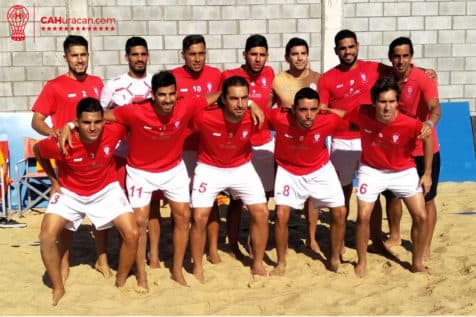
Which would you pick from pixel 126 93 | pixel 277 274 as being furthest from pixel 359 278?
pixel 126 93

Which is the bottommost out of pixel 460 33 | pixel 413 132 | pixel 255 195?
pixel 255 195

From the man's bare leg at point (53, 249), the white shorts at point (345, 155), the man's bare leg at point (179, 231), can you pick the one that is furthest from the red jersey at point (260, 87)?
the man's bare leg at point (53, 249)

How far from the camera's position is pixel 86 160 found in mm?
5602

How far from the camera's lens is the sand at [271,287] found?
5332mm

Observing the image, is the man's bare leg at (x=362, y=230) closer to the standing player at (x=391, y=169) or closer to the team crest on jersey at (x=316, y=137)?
the standing player at (x=391, y=169)

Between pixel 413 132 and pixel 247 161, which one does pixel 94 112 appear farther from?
pixel 413 132

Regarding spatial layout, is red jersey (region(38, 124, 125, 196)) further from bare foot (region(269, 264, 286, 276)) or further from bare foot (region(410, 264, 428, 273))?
bare foot (region(410, 264, 428, 273))

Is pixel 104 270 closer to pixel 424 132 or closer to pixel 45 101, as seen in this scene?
pixel 45 101

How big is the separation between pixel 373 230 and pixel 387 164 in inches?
46.2

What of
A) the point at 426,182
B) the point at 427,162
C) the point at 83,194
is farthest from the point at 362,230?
the point at 83,194

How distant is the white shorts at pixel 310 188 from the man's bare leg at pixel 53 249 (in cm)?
212

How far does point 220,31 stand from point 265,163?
438 centimetres

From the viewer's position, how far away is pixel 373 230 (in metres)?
7.00

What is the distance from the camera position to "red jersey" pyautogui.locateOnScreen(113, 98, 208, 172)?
19.0ft
